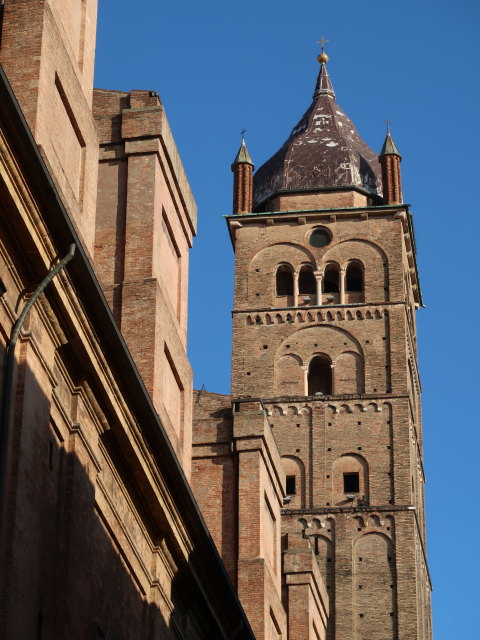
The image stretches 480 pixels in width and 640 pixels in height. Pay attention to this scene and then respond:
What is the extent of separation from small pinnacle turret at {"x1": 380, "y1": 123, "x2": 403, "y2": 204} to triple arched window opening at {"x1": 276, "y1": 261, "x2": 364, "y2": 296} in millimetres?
3221

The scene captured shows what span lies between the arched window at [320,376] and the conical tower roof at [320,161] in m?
7.73

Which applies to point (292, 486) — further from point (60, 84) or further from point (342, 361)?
point (60, 84)

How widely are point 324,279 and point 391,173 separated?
5256mm

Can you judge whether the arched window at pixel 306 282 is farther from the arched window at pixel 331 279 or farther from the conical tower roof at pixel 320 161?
the conical tower roof at pixel 320 161

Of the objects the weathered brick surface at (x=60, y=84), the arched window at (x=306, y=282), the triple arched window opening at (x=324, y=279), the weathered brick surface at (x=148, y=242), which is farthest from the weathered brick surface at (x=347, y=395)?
the weathered brick surface at (x=60, y=84)

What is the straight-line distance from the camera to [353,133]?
7588cm

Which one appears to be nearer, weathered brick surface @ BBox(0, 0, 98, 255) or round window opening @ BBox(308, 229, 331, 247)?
weathered brick surface @ BBox(0, 0, 98, 255)

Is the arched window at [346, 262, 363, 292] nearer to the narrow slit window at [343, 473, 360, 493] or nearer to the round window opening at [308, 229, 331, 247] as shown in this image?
the round window opening at [308, 229, 331, 247]

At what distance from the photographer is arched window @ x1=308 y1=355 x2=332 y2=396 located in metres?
66.4

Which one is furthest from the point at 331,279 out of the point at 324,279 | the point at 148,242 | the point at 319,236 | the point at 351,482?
the point at 148,242

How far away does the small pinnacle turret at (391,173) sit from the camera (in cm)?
6981

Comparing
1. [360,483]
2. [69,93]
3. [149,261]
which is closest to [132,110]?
[149,261]

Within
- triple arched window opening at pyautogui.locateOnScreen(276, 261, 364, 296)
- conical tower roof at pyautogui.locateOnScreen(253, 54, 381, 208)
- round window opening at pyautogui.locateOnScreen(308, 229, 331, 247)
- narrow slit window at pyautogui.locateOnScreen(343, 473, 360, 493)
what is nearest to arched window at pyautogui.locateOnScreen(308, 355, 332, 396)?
triple arched window opening at pyautogui.locateOnScreen(276, 261, 364, 296)

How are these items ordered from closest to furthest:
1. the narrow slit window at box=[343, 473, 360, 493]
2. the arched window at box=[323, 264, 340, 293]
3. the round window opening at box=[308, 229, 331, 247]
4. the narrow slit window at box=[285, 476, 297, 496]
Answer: the narrow slit window at box=[343, 473, 360, 493] < the narrow slit window at box=[285, 476, 297, 496] < the arched window at box=[323, 264, 340, 293] < the round window opening at box=[308, 229, 331, 247]
